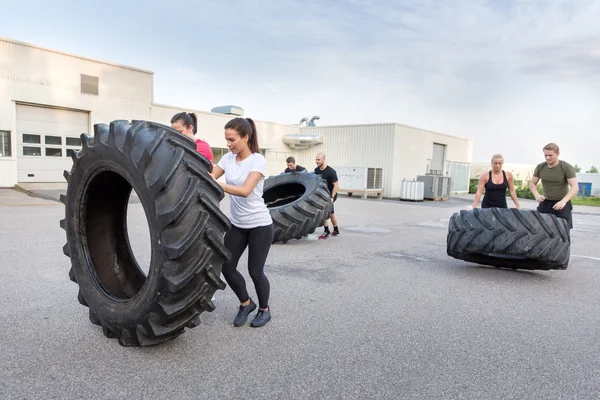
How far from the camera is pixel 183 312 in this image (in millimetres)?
2766

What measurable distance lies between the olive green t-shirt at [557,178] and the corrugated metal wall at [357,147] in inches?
673

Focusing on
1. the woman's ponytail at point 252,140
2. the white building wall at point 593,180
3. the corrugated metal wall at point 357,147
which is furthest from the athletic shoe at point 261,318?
the white building wall at point 593,180

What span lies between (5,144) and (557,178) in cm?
1872

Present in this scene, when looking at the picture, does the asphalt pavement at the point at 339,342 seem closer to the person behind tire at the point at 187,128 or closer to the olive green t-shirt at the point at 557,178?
the olive green t-shirt at the point at 557,178

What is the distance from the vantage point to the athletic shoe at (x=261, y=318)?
355 centimetres

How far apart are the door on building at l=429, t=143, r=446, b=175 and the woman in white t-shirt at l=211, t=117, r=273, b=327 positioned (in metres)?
24.8

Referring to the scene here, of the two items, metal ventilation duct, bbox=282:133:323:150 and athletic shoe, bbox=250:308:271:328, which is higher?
metal ventilation duct, bbox=282:133:323:150

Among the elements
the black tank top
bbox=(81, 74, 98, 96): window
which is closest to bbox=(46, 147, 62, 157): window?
bbox=(81, 74, 98, 96): window

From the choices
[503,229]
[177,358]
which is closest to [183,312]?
[177,358]

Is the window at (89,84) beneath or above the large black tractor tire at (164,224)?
above

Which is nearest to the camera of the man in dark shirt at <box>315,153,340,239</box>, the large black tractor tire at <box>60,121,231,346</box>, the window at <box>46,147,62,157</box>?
the large black tractor tire at <box>60,121,231,346</box>

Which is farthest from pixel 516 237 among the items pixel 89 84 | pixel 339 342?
pixel 89 84

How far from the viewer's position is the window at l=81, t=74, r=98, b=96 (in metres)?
18.0

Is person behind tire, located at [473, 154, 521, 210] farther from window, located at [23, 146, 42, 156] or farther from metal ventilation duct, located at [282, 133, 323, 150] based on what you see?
metal ventilation duct, located at [282, 133, 323, 150]
